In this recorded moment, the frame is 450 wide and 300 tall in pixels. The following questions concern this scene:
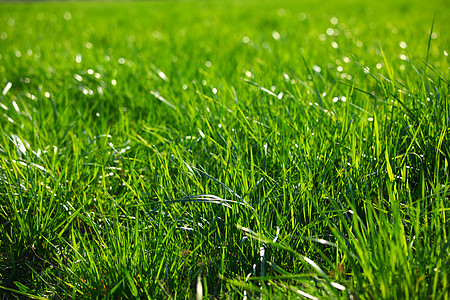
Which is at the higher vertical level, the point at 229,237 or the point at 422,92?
the point at 422,92

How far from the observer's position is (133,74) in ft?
8.47

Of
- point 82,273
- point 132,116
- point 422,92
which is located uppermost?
point 422,92

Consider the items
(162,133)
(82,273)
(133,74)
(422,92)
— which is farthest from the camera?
(133,74)

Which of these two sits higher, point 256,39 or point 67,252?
point 256,39

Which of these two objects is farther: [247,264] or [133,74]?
[133,74]

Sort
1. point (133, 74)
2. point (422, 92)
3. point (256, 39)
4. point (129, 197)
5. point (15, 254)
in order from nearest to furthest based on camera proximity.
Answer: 1. point (15, 254)
2. point (129, 197)
3. point (422, 92)
4. point (133, 74)
5. point (256, 39)

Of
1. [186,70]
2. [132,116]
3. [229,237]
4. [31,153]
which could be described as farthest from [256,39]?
[229,237]

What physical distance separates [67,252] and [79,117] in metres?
1.07

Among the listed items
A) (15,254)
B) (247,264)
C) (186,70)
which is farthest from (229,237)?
(186,70)

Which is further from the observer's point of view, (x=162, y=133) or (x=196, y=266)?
(x=162, y=133)

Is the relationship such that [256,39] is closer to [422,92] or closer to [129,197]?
Answer: [422,92]

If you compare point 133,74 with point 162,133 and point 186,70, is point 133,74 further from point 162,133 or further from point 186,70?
point 162,133

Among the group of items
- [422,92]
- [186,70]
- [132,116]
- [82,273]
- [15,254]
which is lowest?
[15,254]

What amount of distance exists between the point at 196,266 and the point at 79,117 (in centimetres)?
136
